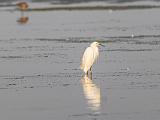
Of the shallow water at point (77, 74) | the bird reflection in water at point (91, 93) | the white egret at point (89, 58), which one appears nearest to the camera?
the shallow water at point (77, 74)

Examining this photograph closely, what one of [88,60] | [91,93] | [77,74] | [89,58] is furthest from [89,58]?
[91,93]

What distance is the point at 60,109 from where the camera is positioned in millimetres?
14336

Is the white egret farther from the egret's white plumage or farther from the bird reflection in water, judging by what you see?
the bird reflection in water

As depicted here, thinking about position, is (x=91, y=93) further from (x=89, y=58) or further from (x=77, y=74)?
(x=89, y=58)

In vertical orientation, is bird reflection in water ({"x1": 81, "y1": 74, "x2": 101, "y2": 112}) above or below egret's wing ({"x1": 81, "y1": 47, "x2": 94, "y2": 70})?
below

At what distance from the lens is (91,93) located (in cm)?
1652

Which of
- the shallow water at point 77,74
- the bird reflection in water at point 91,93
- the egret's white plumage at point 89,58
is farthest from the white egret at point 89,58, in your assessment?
the bird reflection in water at point 91,93

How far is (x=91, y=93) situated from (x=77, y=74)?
3.72 metres

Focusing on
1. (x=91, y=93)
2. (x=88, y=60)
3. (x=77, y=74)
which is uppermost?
(x=88, y=60)

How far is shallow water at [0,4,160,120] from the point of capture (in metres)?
14.2

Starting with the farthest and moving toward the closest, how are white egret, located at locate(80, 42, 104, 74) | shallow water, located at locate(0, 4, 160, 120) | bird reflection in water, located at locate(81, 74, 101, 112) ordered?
white egret, located at locate(80, 42, 104, 74), bird reflection in water, located at locate(81, 74, 101, 112), shallow water, located at locate(0, 4, 160, 120)

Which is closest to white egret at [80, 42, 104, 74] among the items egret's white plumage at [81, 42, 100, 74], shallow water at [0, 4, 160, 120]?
egret's white plumage at [81, 42, 100, 74]

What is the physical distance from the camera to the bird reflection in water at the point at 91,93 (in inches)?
580

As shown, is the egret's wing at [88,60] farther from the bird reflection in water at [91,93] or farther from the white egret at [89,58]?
the bird reflection in water at [91,93]
